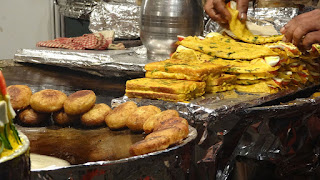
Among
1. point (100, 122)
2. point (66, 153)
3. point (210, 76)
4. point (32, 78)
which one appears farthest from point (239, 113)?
point (32, 78)

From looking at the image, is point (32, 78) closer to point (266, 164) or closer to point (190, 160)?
point (266, 164)

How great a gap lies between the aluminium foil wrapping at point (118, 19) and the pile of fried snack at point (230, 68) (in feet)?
4.22

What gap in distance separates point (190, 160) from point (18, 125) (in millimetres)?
621

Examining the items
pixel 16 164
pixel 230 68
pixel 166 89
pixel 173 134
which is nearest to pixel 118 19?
pixel 230 68

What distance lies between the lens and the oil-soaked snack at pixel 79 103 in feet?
4.36

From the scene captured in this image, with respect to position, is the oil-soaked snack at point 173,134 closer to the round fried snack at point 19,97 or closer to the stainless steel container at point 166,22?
the round fried snack at point 19,97

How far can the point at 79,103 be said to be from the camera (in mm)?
1333

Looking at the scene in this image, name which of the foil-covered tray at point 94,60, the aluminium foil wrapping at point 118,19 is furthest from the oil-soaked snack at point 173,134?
the aluminium foil wrapping at point 118,19

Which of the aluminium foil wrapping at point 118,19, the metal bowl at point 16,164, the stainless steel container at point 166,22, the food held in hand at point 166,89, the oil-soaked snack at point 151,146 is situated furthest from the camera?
the aluminium foil wrapping at point 118,19

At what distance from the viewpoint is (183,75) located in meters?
1.68

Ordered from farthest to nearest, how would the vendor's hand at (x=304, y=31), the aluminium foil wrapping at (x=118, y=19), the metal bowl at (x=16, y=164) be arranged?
1. the aluminium foil wrapping at (x=118, y=19)
2. the vendor's hand at (x=304, y=31)
3. the metal bowl at (x=16, y=164)

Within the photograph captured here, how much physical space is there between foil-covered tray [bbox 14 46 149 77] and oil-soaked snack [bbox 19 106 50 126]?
850 millimetres

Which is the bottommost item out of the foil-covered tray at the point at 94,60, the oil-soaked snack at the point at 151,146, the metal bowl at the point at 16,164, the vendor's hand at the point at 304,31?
A: the foil-covered tray at the point at 94,60

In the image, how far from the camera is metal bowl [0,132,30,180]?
0.62 meters
